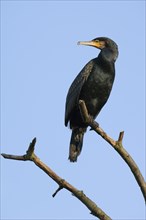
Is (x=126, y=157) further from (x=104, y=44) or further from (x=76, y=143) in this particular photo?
(x=104, y=44)

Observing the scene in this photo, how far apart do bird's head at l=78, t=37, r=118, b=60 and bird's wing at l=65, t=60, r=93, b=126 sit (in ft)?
1.77

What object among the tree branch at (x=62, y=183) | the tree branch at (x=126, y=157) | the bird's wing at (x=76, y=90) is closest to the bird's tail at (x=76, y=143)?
the bird's wing at (x=76, y=90)

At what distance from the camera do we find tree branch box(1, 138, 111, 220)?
468 cm

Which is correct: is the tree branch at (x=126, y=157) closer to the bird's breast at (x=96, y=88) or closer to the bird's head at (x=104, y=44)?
the bird's breast at (x=96, y=88)

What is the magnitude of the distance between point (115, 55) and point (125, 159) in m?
3.52

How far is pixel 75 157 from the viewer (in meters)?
7.31

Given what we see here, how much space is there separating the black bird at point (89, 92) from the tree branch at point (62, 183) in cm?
264

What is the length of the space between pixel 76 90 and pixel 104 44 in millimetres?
1161

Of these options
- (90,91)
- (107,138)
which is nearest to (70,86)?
(90,91)

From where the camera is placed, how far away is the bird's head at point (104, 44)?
27.3 feet

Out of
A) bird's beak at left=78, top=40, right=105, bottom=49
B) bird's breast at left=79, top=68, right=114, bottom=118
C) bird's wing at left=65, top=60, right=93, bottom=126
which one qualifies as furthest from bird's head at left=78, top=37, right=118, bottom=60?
bird's breast at left=79, top=68, right=114, bottom=118

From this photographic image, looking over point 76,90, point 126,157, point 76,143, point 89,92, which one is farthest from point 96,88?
point 126,157

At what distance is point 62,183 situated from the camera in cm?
484

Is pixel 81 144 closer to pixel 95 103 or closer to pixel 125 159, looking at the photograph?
pixel 95 103
